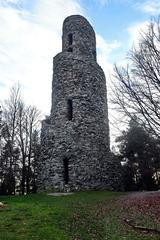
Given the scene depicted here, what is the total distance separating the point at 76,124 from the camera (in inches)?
915

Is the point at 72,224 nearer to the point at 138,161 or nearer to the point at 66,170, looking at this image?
the point at 66,170

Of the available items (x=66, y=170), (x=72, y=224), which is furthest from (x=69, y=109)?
(x=72, y=224)

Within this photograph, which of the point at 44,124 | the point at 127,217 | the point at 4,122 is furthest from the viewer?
the point at 4,122

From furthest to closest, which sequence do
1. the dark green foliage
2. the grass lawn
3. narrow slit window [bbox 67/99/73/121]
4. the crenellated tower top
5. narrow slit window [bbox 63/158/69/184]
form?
1. the dark green foliage
2. the crenellated tower top
3. narrow slit window [bbox 67/99/73/121]
4. narrow slit window [bbox 63/158/69/184]
5. the grass lawn

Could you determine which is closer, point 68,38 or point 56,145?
point 56,145

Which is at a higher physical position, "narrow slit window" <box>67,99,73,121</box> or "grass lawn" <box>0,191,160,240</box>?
"narrow slit window" <box>67,99,73,121</box>

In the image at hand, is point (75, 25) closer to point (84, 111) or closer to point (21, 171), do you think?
point (84, 111)

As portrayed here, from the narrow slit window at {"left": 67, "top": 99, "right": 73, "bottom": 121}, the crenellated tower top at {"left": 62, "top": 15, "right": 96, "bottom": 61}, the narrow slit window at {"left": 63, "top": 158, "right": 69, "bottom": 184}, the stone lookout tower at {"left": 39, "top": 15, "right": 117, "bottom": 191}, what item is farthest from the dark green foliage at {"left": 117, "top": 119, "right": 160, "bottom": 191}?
the narrow slit window at {"left": 63, "top": 158, "right": 69, "bottom": 184}

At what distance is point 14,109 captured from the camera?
31.7m

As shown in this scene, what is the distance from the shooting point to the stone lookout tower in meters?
22.2

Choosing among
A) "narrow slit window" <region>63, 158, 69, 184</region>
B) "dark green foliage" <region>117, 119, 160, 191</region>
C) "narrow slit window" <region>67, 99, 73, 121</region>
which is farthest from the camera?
"dark green foliage" <region>117, 119, 160, 191</region>

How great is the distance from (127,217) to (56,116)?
13455 mm

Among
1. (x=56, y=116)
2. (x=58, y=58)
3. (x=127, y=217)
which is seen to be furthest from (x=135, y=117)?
(x=58, y=58)

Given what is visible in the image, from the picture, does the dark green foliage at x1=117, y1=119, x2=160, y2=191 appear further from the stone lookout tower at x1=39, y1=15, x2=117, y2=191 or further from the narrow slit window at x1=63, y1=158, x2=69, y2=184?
A: the narrow slit window at x1=63, y1=158, x2=69, y2=184
